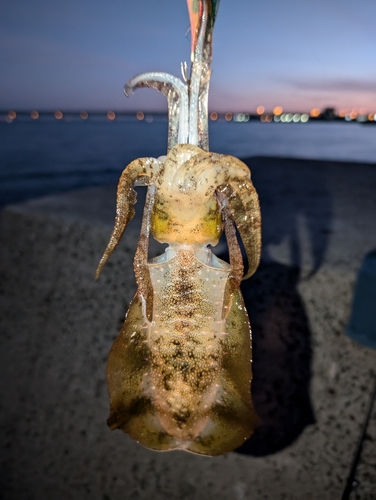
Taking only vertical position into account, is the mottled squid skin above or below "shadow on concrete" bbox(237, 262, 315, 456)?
above

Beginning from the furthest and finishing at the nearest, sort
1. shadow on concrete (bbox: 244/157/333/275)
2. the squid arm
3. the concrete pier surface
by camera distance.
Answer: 1. shadow on concrete (bbox: 244/157/333/275)
2. the concrete pier surface
3. the squid arm

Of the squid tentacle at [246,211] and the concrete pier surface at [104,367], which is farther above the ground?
the squid tentacle at [246,211]

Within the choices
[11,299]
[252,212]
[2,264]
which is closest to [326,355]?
[252,212]

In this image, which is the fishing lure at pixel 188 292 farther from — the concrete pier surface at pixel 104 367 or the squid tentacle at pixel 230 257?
the concrete pier surface at pixel 104 367

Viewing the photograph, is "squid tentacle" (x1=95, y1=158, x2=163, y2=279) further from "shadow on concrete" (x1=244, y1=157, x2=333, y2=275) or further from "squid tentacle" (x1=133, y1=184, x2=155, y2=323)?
"shadow on concrete" (x1=244, y1=157, x2=333, y2=275)

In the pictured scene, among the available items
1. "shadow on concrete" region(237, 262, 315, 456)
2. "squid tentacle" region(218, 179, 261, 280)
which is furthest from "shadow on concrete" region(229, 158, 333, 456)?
"squid tentacle" region(218, 179, 261, 280)

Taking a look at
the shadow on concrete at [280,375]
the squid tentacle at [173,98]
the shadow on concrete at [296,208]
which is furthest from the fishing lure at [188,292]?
the shadow on concrete at [296,208]

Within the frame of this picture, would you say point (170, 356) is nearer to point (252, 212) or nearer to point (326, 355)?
point (252, 212)
